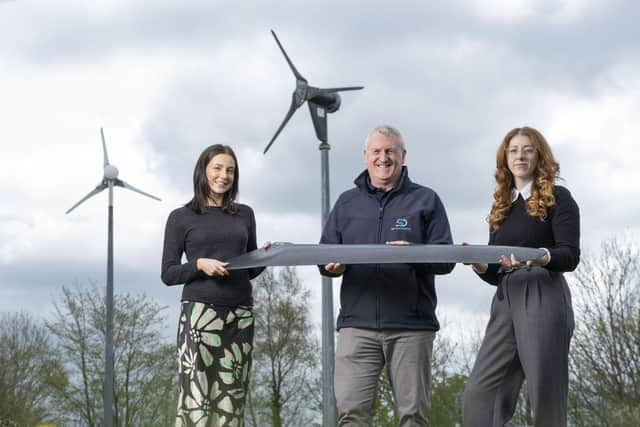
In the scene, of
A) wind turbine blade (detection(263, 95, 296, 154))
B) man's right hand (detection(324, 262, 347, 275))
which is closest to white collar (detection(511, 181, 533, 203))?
man's right hand (detection(324, 262, 347, 275))

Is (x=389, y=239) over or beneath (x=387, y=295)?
over

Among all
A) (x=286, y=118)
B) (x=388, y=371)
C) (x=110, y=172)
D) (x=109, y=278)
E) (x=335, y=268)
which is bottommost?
(x=388, y=371)

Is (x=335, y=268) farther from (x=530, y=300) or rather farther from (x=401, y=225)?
(x=530, y=300)

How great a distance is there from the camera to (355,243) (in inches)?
195

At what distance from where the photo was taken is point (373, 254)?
4648 millimetres

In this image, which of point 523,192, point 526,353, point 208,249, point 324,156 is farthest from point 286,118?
point 526,353

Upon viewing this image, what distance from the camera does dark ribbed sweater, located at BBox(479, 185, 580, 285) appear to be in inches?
187

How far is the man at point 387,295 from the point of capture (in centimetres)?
470

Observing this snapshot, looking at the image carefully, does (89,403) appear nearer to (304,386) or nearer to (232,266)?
(304,386)

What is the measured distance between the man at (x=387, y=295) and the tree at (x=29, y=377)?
21348mm

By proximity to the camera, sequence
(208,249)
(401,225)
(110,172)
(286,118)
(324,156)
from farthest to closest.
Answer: (110,172)
(286,118)
(324,156)
(208,249)
(401,225)

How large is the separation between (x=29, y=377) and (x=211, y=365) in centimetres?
2417

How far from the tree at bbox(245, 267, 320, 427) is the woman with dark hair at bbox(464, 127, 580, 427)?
21.9 metres

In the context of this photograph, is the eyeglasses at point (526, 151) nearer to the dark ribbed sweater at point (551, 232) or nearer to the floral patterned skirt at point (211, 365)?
the dark ribbed sweater at point (551, 232)
